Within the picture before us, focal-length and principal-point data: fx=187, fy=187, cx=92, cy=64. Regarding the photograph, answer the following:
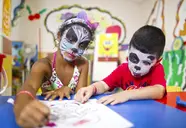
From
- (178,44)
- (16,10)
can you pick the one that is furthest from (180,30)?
(16,10)

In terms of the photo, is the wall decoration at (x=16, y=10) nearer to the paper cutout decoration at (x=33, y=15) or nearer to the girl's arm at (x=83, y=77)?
the paper cutout decoration at (x=33, y=15)

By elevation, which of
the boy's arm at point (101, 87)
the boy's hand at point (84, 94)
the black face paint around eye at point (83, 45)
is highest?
the black face paint around eye at point (83, 45)

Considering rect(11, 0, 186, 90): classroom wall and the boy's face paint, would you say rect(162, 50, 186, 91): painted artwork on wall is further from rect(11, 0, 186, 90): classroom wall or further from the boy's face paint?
the boy's face paint

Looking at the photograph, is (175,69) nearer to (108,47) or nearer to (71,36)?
(108,47)

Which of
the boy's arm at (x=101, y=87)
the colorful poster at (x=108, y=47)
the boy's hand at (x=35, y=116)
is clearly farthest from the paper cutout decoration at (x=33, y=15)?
the boy's hand at (x=35, y=116)

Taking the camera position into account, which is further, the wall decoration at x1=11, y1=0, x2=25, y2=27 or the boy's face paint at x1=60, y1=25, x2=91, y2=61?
the wall decoration at x1=11, y1=0, x2=25, y2=27

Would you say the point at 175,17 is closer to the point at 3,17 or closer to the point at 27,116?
the point at 3,17

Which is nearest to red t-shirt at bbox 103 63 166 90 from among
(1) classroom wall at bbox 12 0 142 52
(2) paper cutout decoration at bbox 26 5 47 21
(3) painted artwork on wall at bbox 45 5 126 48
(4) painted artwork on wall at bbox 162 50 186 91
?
(4) painted artwork on wall at bbox 162 50 186 91

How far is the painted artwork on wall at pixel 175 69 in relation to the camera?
1431 mm

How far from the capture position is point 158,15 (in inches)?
75.4

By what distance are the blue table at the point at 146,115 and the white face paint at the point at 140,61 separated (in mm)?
134

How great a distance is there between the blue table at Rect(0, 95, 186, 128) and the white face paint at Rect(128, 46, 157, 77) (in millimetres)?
134

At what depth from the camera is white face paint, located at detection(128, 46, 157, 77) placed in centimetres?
56

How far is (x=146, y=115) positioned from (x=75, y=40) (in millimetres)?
327
